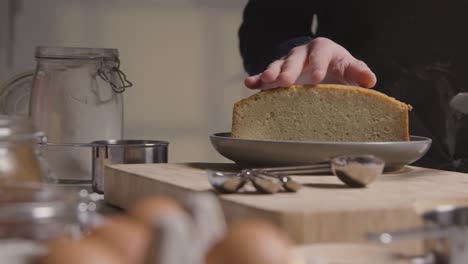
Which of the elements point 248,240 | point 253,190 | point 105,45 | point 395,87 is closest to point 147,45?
point 105,45

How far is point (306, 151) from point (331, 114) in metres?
0.16

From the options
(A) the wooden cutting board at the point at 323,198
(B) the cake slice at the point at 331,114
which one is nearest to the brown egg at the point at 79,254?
(A) the wooden cutting board at the point at 323,198

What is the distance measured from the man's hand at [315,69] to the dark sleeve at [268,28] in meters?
0.53

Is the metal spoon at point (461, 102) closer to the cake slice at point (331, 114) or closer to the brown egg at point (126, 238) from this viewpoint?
the cake slice at point (331, 114)

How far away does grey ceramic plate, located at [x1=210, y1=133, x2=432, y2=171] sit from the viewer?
4.15 ft

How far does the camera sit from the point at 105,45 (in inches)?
124

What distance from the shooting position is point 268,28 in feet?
7.41

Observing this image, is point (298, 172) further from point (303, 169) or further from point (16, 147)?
point (16, 147)

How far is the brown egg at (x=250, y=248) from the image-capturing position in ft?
1.83

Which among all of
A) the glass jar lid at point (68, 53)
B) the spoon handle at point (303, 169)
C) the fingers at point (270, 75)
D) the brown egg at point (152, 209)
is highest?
the glass jar lid at point (68, 53)

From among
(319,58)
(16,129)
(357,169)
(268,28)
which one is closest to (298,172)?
(357,169)

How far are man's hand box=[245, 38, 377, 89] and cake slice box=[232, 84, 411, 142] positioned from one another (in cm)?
5

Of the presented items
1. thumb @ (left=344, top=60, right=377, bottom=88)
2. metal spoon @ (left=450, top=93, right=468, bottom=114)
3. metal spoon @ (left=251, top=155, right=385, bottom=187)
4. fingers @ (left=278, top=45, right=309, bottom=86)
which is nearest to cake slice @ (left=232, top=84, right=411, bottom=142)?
fingers @ (left=278, top=45, right=309, bottom=86)

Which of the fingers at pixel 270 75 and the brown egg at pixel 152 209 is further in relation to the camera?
the fingers at pixel 270 75
